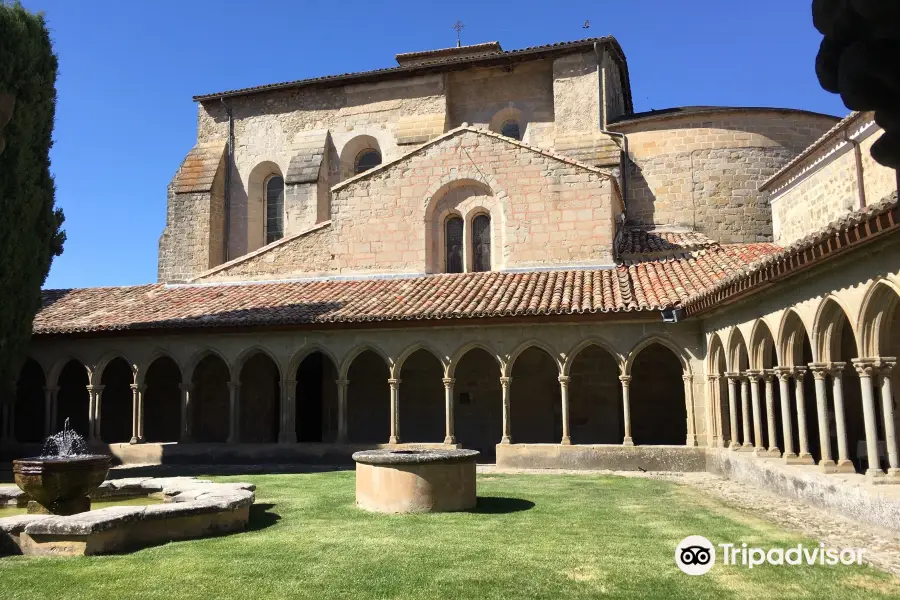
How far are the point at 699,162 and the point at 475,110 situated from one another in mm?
6440

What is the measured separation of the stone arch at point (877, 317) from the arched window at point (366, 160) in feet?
56.7

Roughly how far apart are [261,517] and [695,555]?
468cm

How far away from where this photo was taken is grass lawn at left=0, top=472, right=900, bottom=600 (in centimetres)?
540

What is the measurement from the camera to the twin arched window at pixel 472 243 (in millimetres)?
18609

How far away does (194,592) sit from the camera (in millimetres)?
5414

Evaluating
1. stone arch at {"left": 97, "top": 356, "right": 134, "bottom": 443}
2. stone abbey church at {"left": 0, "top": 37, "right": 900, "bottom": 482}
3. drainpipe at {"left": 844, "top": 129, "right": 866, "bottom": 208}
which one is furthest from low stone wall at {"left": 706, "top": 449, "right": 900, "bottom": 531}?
stone arch at {"left": 97, "top": 356, "right": 134, "bottom": 443}

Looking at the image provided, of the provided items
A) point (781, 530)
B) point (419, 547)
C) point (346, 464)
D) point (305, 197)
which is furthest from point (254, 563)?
point (305, 197)

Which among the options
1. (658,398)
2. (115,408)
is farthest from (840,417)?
(115,408)

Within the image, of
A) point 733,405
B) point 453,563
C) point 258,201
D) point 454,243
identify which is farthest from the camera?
point 258,201

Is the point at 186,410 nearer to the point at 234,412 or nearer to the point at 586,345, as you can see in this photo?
the point at 234,412

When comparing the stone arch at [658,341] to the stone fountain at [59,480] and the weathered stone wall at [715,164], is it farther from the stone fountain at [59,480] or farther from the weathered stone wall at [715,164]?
the stone fountain at [59,480]

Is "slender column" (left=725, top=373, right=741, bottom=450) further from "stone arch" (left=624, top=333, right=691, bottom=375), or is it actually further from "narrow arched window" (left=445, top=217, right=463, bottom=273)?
"narrow arched window" (left=445, top=217, right=463, bottom=273)

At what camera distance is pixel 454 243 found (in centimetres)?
1888

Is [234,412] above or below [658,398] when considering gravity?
below
